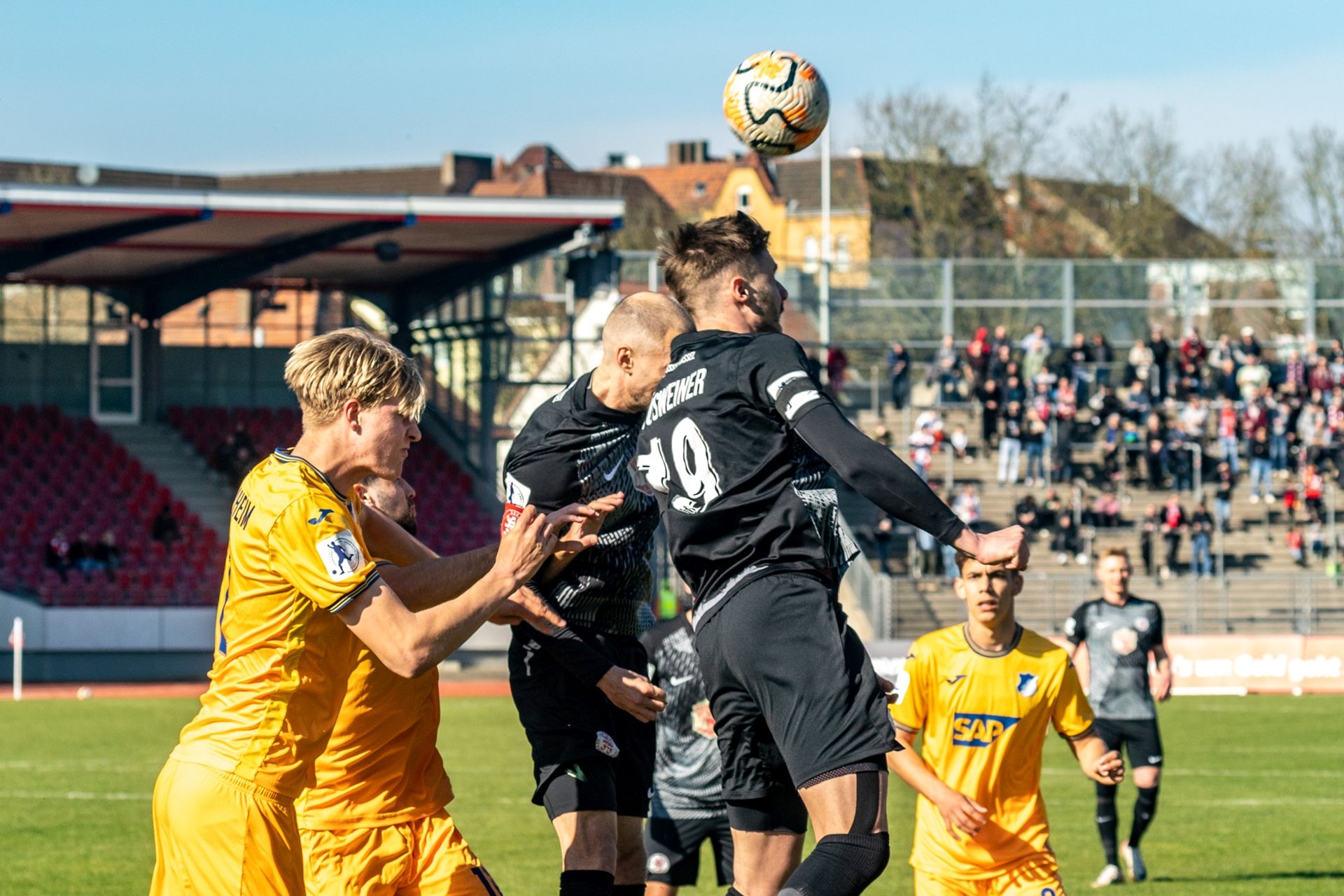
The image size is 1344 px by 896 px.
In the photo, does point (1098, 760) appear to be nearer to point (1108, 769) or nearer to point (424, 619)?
point (1108, 769)

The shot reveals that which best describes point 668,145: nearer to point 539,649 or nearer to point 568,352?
point 568,352

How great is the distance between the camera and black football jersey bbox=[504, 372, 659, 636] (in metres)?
5.96

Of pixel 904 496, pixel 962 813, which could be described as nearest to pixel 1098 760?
pixel 962 813

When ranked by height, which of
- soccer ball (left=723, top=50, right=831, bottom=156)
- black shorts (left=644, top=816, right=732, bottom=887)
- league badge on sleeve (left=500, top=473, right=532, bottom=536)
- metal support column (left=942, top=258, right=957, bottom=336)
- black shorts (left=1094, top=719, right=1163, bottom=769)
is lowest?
black shorts (left=1094, top=719, right=1163, bottom=769)

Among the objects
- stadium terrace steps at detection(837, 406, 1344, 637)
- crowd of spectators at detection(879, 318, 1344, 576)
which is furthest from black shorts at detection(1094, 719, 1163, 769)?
crowd of spectators at detection(879, 318, 1344, 576)

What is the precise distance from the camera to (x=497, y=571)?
4.52 meters

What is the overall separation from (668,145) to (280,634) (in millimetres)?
83523

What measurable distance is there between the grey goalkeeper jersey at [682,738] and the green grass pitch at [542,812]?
2350mm

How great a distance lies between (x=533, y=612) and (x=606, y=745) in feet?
1.74

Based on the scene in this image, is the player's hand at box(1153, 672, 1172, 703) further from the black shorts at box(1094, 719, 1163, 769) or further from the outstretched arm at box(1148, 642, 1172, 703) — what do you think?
the black shorts at box(1094, 719, 1163, 769)

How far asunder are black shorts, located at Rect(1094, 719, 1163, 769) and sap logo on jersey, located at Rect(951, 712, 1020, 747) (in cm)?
492

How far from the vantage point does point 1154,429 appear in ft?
105

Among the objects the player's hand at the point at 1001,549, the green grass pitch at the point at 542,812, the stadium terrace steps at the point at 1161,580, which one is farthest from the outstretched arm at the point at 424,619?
the stadium terrace steps at the point at 1161,580

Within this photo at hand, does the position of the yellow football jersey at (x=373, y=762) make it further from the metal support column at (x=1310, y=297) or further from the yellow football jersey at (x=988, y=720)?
the metal support column at (x=1310, y=297)
